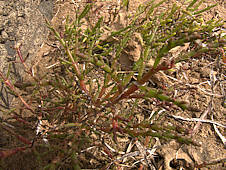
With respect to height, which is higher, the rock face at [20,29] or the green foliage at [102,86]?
the rock face at [20,29]

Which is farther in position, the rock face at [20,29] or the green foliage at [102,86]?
the rock face at [20,29]

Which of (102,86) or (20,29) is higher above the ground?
(20,29)

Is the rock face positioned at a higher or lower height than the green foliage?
higher

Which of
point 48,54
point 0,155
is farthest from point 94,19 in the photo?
point 0,155

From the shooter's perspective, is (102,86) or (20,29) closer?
(102,86)

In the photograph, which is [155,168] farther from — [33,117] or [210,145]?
[33,117]

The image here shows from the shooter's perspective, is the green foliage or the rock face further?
→ the rock face

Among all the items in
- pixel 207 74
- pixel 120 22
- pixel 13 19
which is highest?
pixel 13 19

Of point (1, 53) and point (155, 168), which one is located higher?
point (1, 53)
